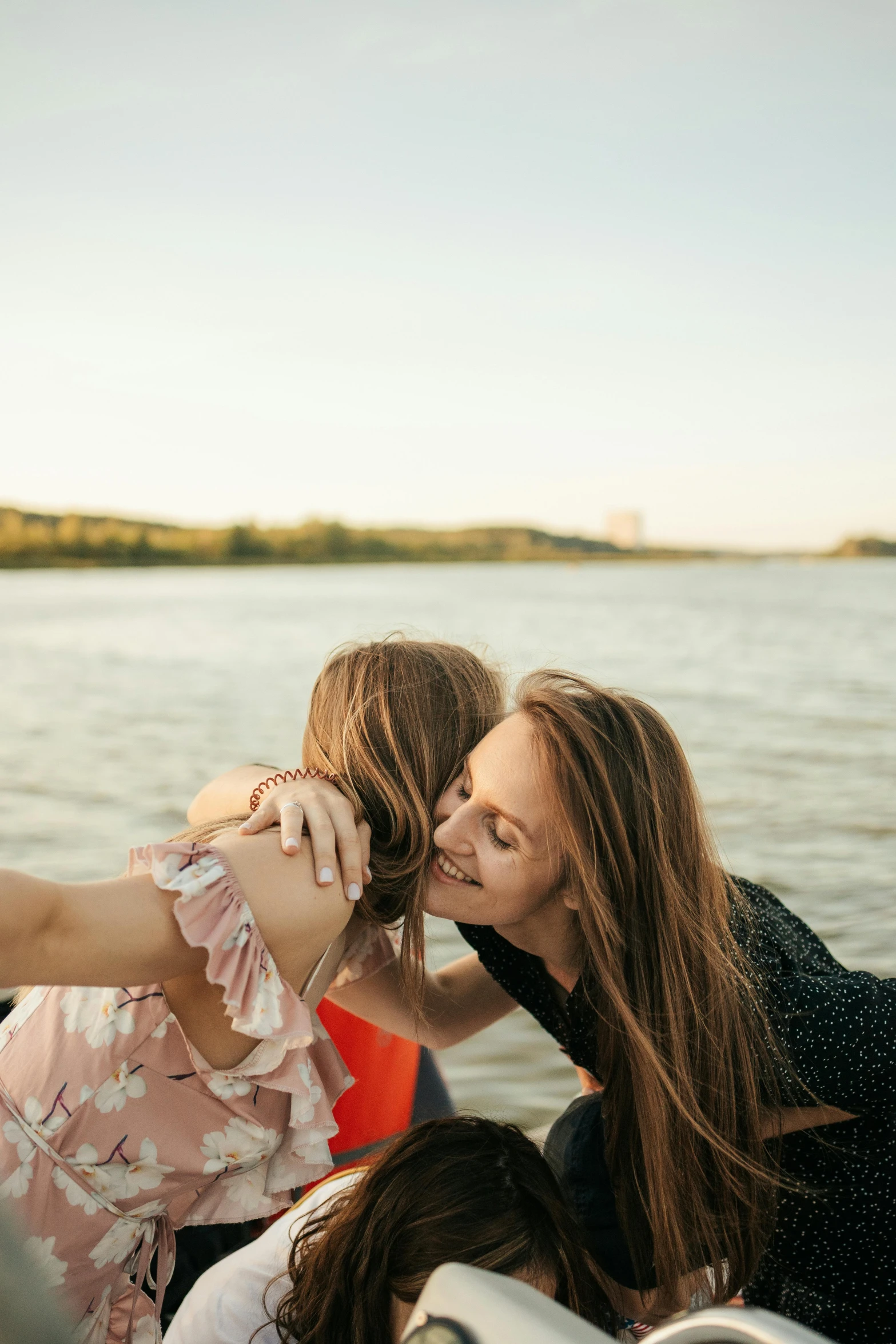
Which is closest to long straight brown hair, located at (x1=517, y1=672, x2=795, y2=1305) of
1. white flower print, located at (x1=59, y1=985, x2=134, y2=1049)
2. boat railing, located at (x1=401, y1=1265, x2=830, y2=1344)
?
white flower print, located at (x1=59, y1=985, x2=134, y2=1049)

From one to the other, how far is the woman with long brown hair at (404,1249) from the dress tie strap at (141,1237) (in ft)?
0.18

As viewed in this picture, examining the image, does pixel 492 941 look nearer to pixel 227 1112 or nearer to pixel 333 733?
pixel 333 733

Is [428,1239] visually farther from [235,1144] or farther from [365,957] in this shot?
[365,957]

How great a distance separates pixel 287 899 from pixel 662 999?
661 millimetres

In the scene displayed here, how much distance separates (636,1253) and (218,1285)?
682mm

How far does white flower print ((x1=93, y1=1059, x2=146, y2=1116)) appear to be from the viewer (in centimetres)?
152

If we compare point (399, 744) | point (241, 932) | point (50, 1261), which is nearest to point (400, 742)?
point (399, 744)

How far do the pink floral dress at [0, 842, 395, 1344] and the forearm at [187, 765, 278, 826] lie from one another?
1.87 feet

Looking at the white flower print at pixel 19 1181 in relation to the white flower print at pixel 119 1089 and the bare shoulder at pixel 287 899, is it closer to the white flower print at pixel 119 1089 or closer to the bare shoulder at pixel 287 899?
the white flower print at pixel 119 1089

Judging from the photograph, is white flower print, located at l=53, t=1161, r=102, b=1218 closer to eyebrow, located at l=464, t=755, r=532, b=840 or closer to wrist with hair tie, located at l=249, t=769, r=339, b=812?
wrist with hair tie, located at l=249, t=769, r=339, b=812

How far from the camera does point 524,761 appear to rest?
69.9 inches

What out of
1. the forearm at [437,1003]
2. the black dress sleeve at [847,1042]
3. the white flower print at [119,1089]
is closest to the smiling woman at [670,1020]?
the black dress sleeve at [847,1042]

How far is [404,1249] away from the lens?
56.9 inches

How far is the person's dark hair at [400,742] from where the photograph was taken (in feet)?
6.10
